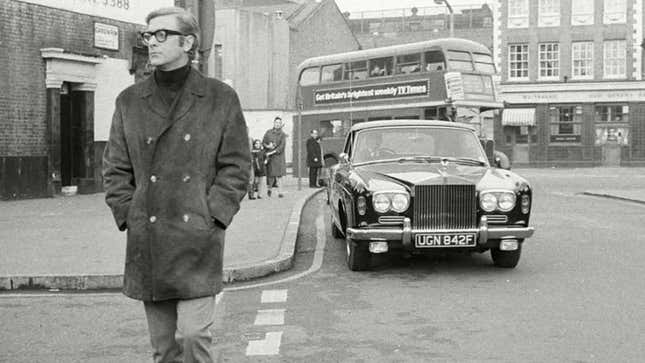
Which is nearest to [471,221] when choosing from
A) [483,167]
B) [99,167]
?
[483,167]

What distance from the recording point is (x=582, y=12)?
161 ft

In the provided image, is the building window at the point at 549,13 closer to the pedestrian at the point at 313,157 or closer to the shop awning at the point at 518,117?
the shop awning at the point at 518,117

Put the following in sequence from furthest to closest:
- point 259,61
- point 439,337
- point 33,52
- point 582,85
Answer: point 259,61 → point 582,85 → point 33,52 → point 439,337

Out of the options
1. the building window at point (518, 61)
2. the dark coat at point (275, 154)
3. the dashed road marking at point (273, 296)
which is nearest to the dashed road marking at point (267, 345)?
the dashed road marking at point (273, 296)

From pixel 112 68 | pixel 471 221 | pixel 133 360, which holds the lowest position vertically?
pixel 133 360

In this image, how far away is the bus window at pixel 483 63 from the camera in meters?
25.3

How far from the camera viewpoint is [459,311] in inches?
279

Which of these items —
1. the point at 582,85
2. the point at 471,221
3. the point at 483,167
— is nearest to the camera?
the point at 471,221

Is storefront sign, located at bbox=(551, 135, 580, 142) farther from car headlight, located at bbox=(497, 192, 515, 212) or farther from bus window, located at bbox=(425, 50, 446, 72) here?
car headlight, located at bbox=(497, 192, 515, 212)

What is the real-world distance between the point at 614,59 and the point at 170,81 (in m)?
48.0

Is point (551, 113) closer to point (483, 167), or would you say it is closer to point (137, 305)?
point (483, 167)

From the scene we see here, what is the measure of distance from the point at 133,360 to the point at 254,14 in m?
47.2

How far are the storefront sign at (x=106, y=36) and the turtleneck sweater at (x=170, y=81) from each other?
60.2 ft

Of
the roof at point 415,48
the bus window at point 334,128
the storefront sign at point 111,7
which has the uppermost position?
the storefront sign at point 111,7
